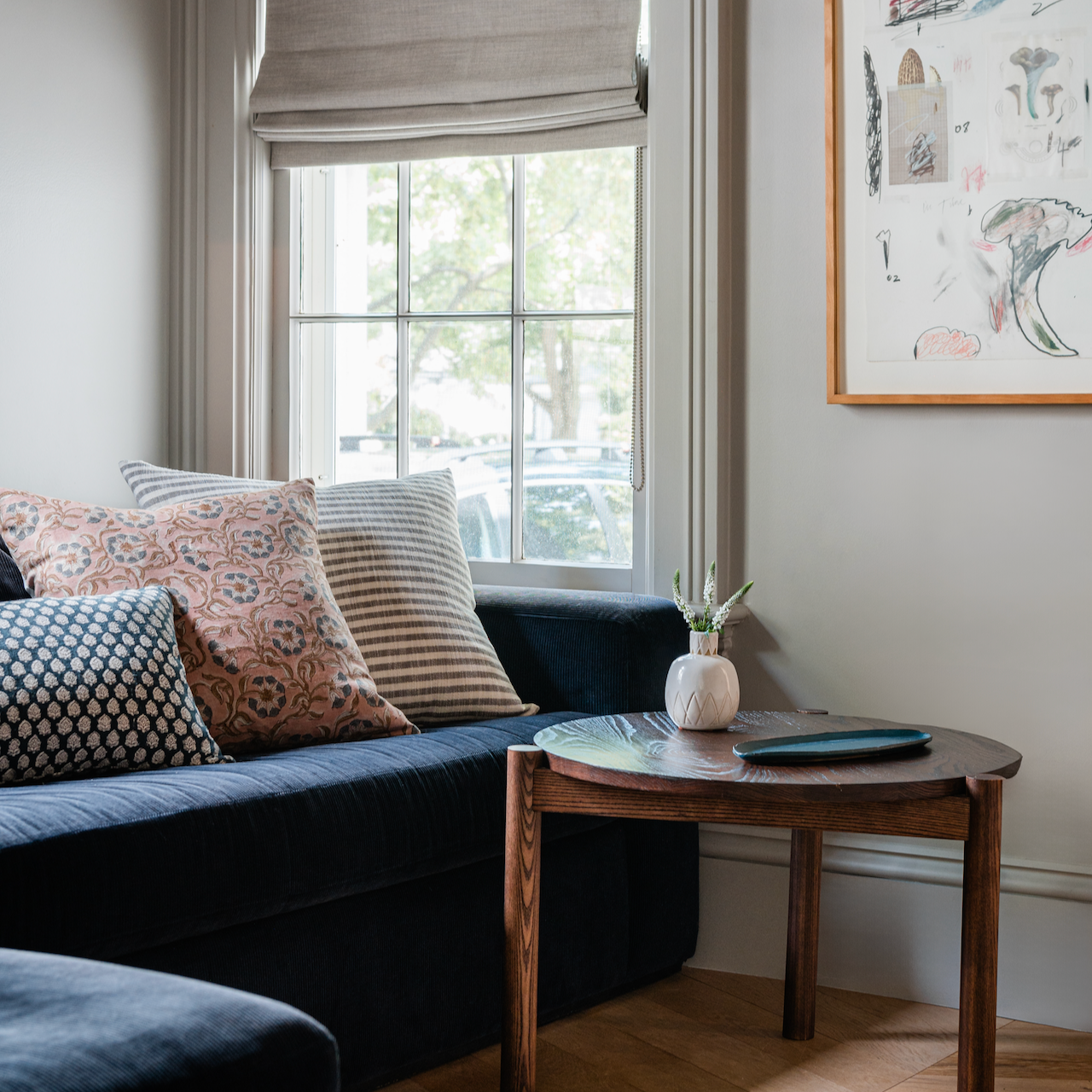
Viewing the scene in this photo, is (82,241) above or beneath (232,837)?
above

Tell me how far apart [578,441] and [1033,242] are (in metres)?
0.95

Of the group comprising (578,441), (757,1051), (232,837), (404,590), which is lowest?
(757,1051)

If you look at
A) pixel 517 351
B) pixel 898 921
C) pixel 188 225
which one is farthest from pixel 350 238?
pixel 898 921

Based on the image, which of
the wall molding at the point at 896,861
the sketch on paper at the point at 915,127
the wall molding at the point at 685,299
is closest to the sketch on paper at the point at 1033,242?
the sketch on paper at the point at 915,127

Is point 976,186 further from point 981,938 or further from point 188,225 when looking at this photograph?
point 188,225

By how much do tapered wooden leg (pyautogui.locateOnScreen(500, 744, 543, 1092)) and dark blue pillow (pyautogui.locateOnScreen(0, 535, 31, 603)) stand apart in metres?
0.79

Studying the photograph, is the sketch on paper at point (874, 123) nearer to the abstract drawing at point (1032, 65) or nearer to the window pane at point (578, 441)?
the abstract drawing at point (1032, 65)

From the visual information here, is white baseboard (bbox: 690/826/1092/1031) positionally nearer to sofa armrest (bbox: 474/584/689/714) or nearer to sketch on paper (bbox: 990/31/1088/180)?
sofa armrest (bbox: 474/584/689/714)

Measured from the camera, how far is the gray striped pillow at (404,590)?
6.52ft

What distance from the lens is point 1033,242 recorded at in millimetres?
1971

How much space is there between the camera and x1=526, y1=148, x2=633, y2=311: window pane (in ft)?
7.97

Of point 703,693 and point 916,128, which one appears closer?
point 703,693

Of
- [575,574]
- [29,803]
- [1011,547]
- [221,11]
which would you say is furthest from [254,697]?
[221,11]

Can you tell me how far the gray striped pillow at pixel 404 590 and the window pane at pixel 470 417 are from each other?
0.32 meters
